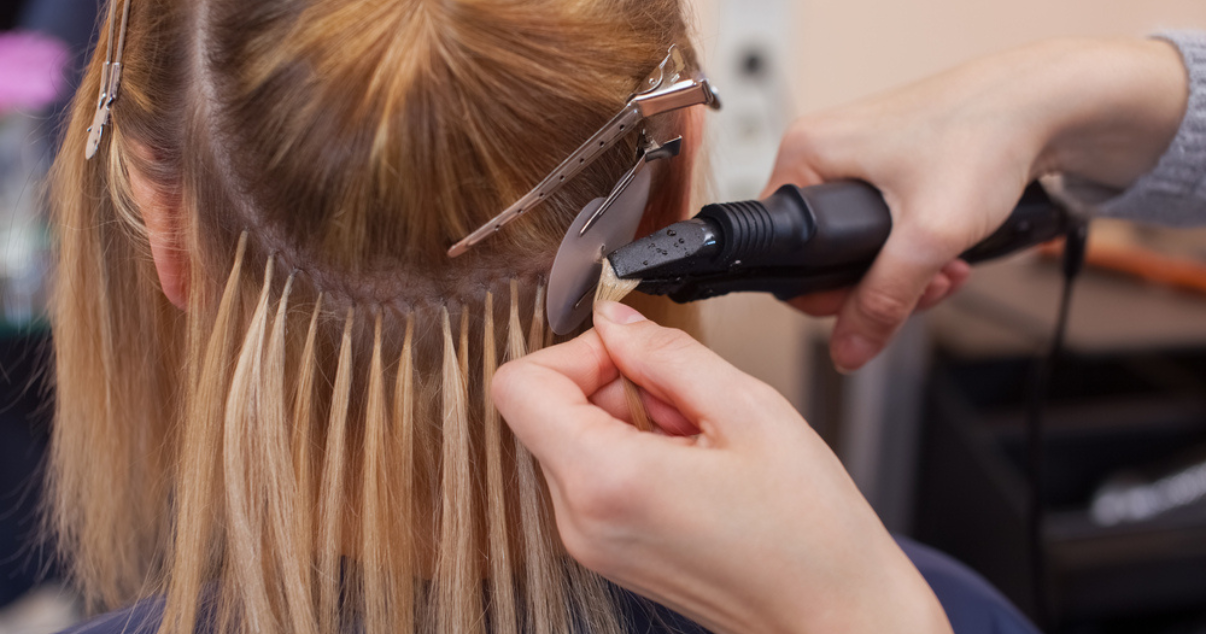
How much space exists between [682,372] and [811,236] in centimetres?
20

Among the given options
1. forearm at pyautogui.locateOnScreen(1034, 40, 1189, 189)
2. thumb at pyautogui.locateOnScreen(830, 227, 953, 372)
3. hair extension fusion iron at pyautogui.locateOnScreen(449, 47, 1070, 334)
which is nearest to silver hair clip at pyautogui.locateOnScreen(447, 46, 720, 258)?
hair extension fusion iron at pyautogui.locateOnScreen(449, 47, 1070, 334)

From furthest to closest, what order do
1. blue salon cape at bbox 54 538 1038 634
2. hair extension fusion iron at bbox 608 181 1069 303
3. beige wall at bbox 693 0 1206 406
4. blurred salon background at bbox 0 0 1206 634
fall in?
beige wall at bbox 693 0 1206 406
blurred salon background at bbox 0 0 1206 634
blue salon cape at bbox 54 538 1038 634
hair extension fusion iron at bbox 608 181 1069 303

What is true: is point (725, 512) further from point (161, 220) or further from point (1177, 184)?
point (1177, 184)

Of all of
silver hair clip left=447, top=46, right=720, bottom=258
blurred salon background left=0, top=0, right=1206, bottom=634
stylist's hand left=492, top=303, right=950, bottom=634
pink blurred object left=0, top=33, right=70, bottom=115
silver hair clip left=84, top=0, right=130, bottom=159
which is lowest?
blurred salon background left=0, top=0, right=1206, bottom=634

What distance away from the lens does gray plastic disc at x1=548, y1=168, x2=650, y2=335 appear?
0.45 m

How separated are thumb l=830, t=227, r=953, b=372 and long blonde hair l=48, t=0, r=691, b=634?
20 cm

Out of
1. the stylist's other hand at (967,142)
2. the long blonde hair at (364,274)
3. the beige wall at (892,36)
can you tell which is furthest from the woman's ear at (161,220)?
the beige wall at (892,36)

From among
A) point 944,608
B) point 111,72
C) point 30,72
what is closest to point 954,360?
point 944,608

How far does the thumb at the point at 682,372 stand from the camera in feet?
1.28

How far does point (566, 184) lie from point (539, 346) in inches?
4.3

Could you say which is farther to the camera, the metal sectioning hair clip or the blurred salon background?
the blurred salon background

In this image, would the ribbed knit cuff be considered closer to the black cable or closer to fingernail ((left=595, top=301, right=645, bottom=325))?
the black cable

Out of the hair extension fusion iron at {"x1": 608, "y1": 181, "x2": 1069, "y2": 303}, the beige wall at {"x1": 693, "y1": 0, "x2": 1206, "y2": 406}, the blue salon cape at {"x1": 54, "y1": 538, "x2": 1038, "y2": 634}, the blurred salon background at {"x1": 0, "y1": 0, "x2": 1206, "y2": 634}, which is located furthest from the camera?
the beige wall at {"x1": 693, "y1": 0, "x2": 1206, "y2": 406}

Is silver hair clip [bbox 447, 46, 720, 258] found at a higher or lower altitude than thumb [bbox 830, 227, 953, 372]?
higher
